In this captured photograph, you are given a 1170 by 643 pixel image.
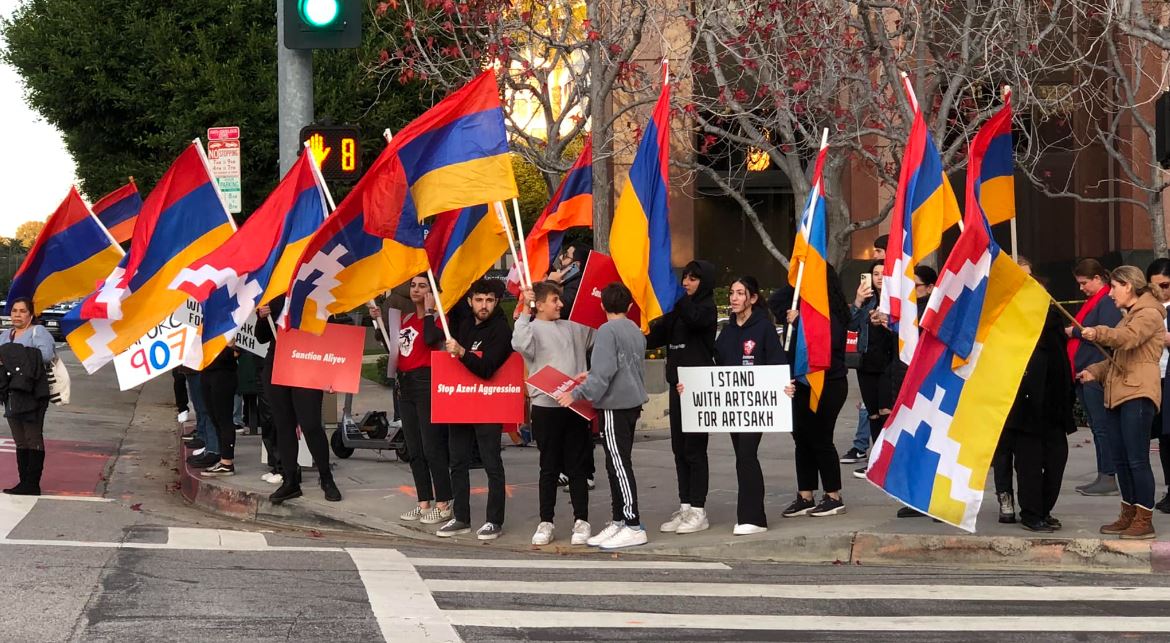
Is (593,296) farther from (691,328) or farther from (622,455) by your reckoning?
(622,455)

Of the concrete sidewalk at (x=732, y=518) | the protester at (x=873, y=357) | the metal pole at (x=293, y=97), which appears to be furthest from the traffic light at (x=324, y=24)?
the protester at (x=873, y=357)

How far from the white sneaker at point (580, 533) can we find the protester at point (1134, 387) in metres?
3.37

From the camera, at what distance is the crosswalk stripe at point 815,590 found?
26.0 ft

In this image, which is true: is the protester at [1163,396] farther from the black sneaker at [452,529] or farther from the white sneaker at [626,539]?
the black sneaker at [452,529]

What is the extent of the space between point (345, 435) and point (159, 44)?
10494mm

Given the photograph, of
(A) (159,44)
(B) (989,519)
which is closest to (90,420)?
(A) (159,44)

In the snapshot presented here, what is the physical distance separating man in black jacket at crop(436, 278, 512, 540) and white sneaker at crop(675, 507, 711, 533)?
4.17 feet

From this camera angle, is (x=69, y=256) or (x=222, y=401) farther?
(x=222, y=401)

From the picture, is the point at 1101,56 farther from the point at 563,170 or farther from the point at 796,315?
the point at 796,315

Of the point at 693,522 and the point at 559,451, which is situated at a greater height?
the point at 559,451

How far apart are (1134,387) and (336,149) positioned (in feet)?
21.3

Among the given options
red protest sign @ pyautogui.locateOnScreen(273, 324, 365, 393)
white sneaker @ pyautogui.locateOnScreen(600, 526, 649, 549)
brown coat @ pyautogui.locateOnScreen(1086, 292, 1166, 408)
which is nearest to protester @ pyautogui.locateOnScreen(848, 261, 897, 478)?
brown coat @ pyautogui.locateOnScreen(1086, 292, 1166, 408)

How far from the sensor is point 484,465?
10312 millimetres

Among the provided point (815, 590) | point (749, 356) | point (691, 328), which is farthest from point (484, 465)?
point (815, 590)
